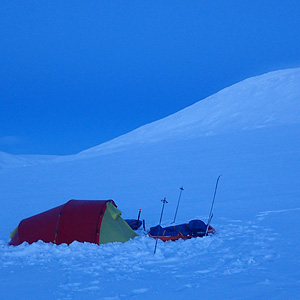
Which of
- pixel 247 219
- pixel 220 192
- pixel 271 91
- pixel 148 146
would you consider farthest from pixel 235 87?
pixel 247 219

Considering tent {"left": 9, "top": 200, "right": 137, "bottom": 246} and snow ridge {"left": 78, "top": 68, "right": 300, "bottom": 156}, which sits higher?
snow ridge {"left": 78, "top": 68, "right": 300, "bottom": 156}

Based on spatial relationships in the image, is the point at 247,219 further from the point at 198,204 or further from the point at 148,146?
the point at 148,146

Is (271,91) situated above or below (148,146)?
above

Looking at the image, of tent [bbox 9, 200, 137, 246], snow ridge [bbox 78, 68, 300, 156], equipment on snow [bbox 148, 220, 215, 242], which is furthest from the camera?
snow ridge [bbox 78, 68, 300, 156]

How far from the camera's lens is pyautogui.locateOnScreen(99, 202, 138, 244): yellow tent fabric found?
6.71 m

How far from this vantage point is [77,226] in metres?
6.77

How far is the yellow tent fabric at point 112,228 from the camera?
6.71 metres

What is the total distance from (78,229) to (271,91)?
3042 cm

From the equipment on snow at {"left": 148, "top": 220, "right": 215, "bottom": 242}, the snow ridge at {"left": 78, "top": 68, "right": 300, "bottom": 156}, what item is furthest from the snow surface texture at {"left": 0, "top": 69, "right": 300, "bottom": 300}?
the snow ridge at {"left": 78, "top": 68, "right": 300, "bottom": 156}

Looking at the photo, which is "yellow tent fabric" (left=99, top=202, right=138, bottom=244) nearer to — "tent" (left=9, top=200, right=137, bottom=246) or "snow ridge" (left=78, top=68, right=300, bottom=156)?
"tent" (left=9, top=200, right=137, bottom=246)

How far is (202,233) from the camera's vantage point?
7.00m

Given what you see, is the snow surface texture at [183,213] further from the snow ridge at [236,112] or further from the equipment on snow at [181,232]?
the snow ridge at [236,112]

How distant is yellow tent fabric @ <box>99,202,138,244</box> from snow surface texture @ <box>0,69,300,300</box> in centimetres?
23

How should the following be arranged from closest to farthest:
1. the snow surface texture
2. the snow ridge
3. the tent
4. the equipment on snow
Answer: the snow surface texture, the tent, the equipment on snow, the snow ridge
